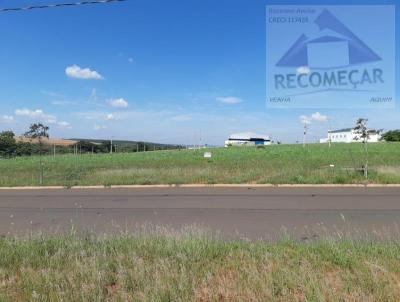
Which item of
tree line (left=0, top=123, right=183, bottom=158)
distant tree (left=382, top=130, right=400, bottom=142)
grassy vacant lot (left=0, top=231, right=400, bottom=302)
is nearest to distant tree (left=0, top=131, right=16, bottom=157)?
tree line (left=0, top=123, right=183, bottom=158)

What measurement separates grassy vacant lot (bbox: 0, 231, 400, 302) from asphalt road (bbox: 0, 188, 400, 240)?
173 cm

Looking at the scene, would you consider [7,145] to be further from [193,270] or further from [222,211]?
[193,270]

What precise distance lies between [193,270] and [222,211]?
6071 millimetres

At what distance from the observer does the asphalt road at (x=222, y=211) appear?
27.6 ft

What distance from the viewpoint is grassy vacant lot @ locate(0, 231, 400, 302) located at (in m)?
4.20

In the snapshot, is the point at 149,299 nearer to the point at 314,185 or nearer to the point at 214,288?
the point at 214,288

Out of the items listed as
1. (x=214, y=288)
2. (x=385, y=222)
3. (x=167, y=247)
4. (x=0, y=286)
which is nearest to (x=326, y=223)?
(x=385, y=222)

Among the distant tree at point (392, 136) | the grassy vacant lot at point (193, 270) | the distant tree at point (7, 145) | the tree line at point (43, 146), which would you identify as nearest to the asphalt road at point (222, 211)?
the grassy vacant lot at point (193, 270)

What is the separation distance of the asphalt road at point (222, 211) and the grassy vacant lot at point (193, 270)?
173 cm

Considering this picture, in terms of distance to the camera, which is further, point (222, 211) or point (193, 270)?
point (222, 211)

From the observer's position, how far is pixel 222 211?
35.9 feet

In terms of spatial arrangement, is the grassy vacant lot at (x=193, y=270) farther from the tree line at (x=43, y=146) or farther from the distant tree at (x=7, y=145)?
the distant tree at (x=7, y=145)

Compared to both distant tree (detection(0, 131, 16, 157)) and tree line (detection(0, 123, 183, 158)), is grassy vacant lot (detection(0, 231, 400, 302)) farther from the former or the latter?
distant tree (detection(0, 131, 16, 157))

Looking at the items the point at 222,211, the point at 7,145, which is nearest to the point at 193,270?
the point at 222,211
